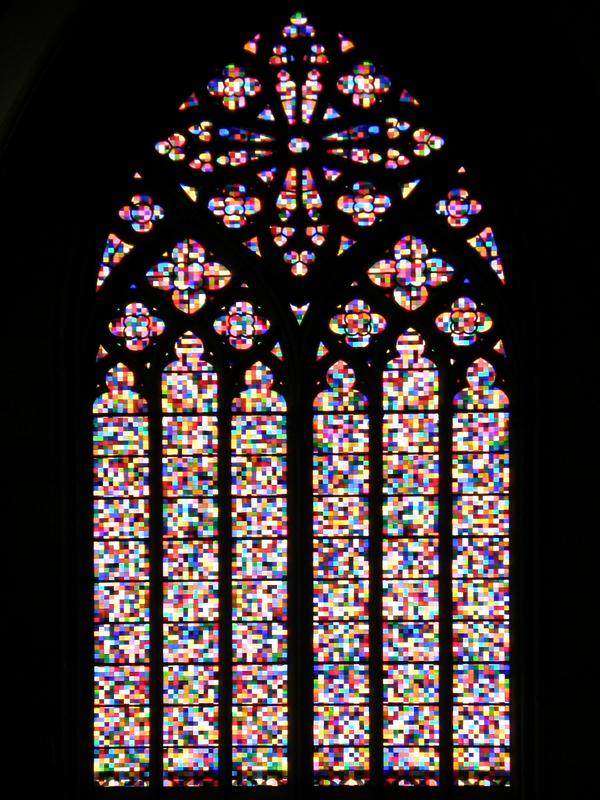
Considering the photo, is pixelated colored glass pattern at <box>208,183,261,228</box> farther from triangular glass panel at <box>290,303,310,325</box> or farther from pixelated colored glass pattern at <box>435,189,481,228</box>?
pixelated colored glass pattern at <box>435,189,481,228</box>

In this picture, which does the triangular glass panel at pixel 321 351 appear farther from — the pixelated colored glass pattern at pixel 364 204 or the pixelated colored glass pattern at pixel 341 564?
the pixelated colored glass pattern at pixel 364 204

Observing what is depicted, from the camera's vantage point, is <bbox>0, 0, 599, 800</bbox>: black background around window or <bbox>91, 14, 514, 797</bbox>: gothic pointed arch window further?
<bbox>91, 14, 514, 797</bbox>: gothic pointed arch window

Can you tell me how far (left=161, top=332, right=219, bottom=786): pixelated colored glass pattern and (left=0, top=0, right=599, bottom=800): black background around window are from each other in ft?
1.80

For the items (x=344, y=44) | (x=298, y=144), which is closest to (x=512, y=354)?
(x=298, y=144)

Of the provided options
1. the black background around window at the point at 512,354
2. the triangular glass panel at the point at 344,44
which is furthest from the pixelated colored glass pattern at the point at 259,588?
the triangular glass panel at the point at 344,44

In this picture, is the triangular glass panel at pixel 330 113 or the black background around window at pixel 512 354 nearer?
the black background around window at pixel 512 354

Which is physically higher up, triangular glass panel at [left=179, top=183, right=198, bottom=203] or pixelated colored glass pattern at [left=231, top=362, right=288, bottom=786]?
triangular glass panel at [left=179, top=183, right=198, bottom=203]

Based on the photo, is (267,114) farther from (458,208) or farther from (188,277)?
(458,208)

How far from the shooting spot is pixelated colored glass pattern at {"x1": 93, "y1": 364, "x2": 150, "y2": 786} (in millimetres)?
7605

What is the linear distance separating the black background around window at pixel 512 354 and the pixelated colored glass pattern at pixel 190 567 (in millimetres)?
549

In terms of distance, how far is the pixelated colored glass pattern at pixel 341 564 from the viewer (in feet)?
25.0

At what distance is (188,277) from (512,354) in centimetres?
210

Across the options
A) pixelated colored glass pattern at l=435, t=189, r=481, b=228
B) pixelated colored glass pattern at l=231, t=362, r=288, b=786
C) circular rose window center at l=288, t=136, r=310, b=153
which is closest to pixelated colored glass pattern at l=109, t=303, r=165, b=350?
pixelated colored glass pattern at l=231, t=362, r=288, b=786

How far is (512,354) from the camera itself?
24.5ft
